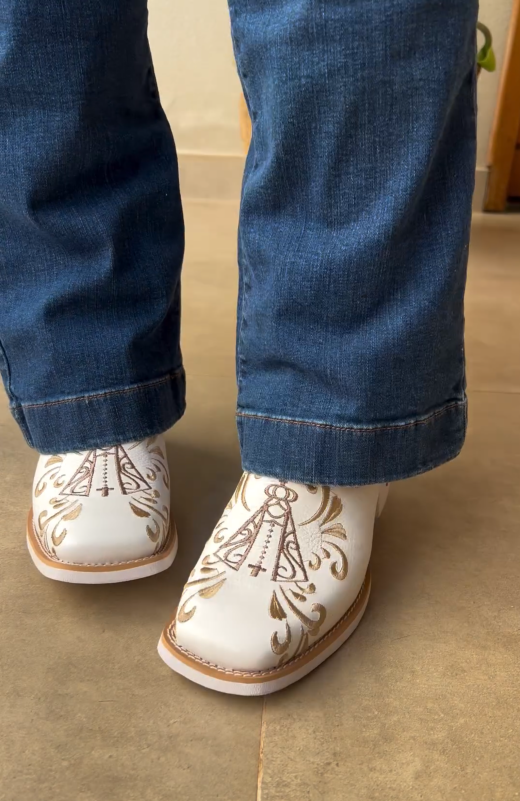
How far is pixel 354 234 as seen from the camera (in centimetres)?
41

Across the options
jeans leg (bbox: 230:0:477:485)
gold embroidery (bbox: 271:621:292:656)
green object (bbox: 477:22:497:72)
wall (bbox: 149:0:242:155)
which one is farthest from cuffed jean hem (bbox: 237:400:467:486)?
wall (bbox: 149:0:242:155)

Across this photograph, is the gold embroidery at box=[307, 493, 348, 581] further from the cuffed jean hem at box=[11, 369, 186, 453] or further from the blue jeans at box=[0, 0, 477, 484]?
the cuffed jean hem at box=[11, 369, 186, 453]

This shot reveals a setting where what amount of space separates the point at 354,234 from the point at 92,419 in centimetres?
25

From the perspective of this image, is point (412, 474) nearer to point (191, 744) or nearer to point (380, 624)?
point (380, 624)

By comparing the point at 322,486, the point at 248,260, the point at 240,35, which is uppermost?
the point at 240,35

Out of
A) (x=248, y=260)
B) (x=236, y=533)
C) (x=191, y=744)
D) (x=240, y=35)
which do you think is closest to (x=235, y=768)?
(x=191, y=744)

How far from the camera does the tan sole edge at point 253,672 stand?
43cm

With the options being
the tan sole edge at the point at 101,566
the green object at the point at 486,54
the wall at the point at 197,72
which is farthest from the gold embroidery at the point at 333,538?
the wall at the point at 197,72

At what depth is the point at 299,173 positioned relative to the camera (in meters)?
0.41

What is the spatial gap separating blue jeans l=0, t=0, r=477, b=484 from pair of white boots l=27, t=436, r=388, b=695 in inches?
1.1

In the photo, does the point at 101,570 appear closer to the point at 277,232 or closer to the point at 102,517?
the point at 102,517

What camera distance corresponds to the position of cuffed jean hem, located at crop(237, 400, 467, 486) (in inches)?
17.9

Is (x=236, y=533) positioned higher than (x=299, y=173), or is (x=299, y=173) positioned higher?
(x=299, y=173)

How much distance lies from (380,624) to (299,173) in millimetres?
323
